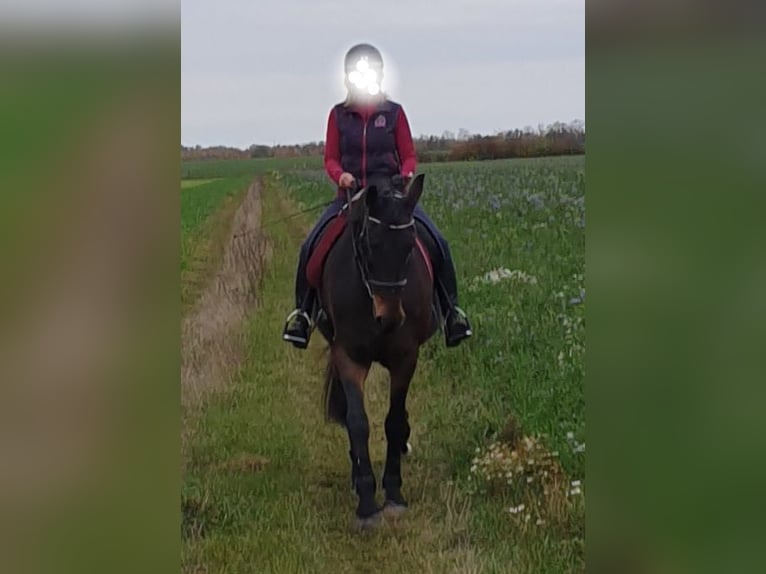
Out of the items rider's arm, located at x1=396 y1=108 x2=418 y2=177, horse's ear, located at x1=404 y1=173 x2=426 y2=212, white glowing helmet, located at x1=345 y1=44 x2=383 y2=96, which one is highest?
white glowing helmet, located at x1=345 y1=44 x2=383 y2=96

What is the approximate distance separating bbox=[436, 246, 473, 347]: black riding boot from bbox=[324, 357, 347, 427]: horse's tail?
0.35 m

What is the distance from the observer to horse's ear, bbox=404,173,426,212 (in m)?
2.49

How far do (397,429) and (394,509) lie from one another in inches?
9.5

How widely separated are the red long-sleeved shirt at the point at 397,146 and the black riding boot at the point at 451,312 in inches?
12.2

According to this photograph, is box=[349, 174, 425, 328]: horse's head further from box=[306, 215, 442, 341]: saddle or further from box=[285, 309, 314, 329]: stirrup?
A: box=[285, 309, 314, 329]: stirrup

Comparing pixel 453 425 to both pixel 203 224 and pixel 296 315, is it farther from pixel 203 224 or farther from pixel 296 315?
pixel 203 224

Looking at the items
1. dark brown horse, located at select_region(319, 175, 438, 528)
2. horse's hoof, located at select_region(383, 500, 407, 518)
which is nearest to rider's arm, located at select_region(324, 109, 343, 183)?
dark brown horse, located at select_region(319, 175, 438, 528)

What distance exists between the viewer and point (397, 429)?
2.67 m

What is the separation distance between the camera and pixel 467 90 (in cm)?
255

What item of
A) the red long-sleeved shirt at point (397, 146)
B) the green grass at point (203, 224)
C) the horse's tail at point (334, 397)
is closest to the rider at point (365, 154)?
Answer: the red long-sleeved shirt at point (397, 146)

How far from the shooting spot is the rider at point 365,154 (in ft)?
8.20

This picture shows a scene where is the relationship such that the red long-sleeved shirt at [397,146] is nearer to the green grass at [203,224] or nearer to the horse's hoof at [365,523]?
the green grass at [203,224]
